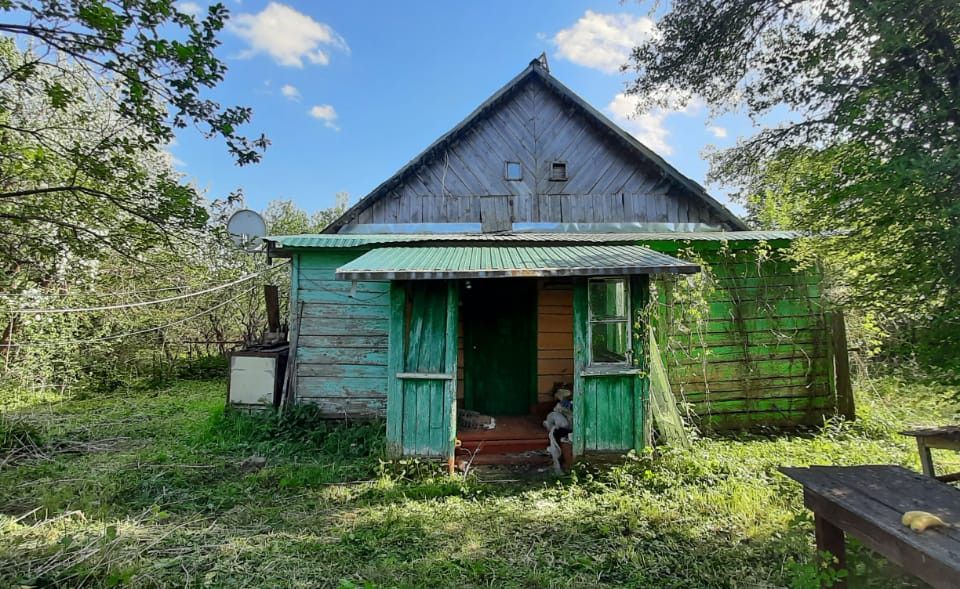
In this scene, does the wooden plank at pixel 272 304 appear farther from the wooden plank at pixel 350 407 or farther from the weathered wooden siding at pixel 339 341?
the wooden plank at pixel 350 407

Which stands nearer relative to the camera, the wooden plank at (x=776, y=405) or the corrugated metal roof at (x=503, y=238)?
the corrugated metal roof at (x=503, y=238)

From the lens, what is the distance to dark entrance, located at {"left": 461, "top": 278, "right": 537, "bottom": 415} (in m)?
6.85

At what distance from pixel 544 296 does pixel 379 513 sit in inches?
158

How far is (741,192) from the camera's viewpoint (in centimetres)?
499

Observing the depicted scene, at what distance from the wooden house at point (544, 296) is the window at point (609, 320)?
2 cm

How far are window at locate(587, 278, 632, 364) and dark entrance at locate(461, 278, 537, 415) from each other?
5.96 feet

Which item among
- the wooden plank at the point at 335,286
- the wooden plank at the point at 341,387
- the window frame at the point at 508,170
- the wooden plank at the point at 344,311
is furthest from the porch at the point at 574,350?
the window frame at the point at 508,170

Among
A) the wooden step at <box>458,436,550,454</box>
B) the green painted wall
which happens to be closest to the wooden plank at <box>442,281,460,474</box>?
the wooden step at <box>458,436,550,454</box>

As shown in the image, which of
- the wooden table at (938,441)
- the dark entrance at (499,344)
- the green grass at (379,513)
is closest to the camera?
the green grass at (379,513)

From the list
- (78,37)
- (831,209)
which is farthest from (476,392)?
(78,37)

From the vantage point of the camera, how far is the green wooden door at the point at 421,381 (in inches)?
193

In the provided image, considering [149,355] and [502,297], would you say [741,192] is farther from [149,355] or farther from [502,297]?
[149,355]

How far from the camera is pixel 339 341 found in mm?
6406

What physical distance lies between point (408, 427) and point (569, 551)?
7.30ft
